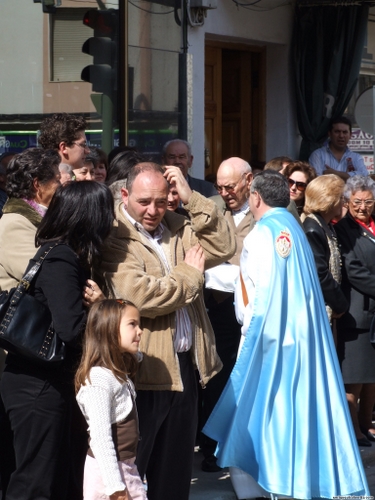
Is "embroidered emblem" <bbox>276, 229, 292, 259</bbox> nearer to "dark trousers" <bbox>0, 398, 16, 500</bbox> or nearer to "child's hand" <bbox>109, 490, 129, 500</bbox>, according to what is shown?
"dark trousers" <bbox>0, 398, 16, 500</bbox>

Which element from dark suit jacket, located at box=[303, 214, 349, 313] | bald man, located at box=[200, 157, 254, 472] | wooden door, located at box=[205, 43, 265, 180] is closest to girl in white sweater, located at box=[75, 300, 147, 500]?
bald man, located at box=[200, 157, 254, 472]

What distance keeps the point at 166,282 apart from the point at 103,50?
5.19m

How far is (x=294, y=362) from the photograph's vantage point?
5.46 meters

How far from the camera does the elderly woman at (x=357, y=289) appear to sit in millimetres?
6918

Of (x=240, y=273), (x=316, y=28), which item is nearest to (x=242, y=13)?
(x=316, y=28)

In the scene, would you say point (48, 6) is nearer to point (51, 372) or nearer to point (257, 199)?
point (257, 199)

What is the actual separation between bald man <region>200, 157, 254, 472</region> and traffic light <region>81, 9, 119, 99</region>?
9.92 ft

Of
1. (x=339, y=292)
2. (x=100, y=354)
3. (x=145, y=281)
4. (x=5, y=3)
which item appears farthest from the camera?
(x=5, y=3)

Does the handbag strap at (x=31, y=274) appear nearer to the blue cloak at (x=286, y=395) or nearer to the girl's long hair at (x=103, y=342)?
the girl's long hair at (x=103, y=342)

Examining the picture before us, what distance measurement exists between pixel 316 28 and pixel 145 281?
292 inches

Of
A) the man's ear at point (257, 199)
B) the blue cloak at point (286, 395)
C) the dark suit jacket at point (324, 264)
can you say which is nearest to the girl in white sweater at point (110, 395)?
the blue cloak at point (286, 395)

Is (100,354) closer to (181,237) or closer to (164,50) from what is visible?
(181,237)

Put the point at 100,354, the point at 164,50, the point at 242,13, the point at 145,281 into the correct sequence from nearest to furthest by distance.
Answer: the point at 100,354 < the point at 145,281 < the point at 164,50 < the point at 242,13

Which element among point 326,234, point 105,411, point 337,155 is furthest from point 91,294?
point 337,155
